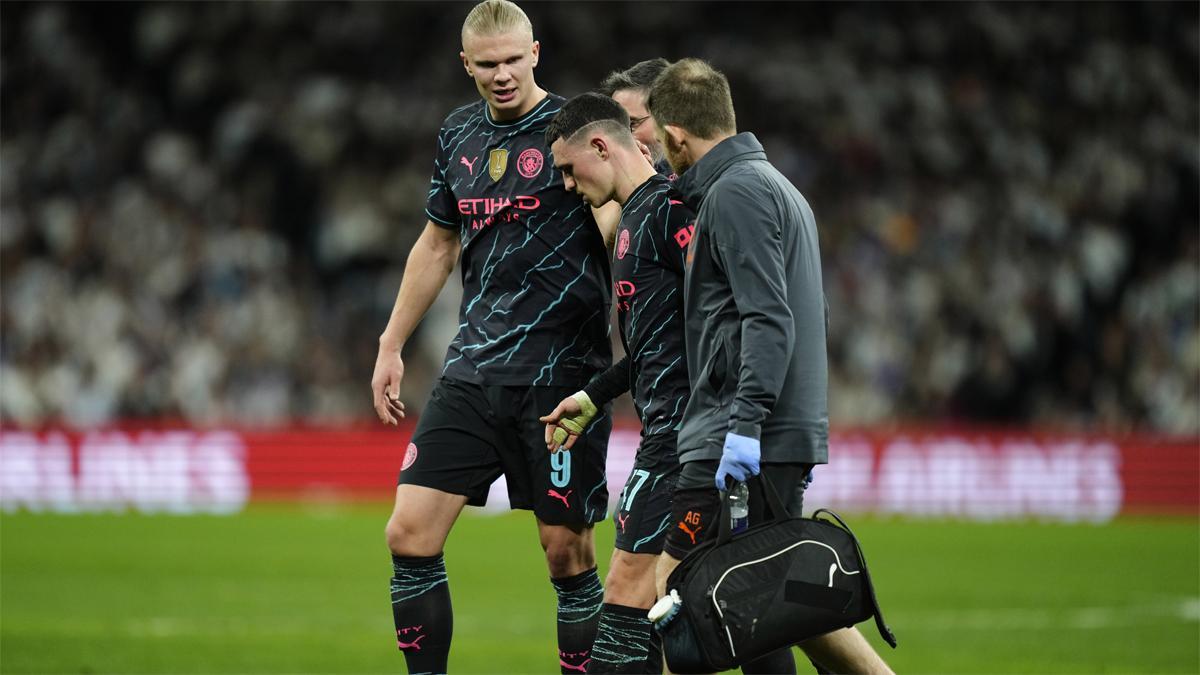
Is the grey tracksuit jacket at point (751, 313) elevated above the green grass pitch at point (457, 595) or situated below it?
above

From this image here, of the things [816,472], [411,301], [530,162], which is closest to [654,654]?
[411,301]

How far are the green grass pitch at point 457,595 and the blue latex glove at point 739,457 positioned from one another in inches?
170

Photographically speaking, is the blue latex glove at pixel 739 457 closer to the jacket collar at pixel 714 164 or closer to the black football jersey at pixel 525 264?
the jacket collar at pixel 714 164

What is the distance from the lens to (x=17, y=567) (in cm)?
1442

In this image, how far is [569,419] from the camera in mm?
6418

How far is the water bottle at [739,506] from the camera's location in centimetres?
548

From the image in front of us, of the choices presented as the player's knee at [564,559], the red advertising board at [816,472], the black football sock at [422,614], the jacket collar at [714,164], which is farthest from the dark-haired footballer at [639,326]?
the red advertising board at [816,472]

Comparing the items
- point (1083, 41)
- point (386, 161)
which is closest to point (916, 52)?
point (1083, 41)

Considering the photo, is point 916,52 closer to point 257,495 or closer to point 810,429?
point 257,495

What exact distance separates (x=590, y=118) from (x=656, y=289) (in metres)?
0.70

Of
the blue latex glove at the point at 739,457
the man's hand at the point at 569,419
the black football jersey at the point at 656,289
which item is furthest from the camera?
the man's hand at the point at 569,419

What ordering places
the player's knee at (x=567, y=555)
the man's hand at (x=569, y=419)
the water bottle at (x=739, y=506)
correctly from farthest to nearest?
1. the player's knee at (x=567, y=555)
2. the man's hand at (x=569, y=419)
3. the water bottle at (x=739, y=506)

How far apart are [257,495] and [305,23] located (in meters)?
8.06

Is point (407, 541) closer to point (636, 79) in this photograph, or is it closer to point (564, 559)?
point (564, 559)
